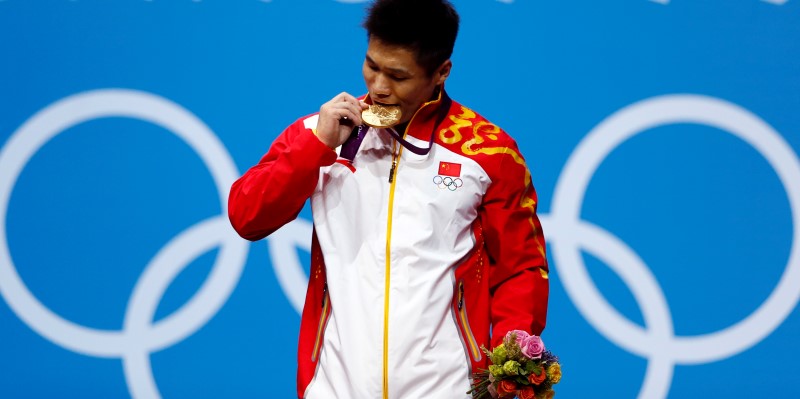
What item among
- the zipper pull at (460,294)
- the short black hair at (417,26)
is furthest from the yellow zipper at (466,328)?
the short black hair at (417,26)

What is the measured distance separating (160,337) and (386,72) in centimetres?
185

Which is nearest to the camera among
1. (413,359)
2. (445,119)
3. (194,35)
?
(413,359)

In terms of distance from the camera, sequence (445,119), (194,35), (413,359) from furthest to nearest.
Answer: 1. (194,35)
2. (445,119)
3. (413,359)

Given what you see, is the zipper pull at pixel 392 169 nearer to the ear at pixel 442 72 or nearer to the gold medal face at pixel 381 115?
the gold medal face at pixel 381 115

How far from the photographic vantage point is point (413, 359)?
7.49ft

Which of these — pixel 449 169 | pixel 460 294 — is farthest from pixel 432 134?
pixel 460 294

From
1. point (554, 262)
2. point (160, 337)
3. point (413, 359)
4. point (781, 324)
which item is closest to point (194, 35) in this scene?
point (160, 337)

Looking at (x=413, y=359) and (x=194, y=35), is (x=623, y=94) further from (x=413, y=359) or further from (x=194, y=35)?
(x=413, y=359)

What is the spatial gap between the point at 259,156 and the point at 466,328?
167 cm

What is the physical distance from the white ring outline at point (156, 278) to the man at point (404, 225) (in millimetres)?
1449

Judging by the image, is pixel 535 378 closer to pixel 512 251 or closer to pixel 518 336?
pixel 518 336

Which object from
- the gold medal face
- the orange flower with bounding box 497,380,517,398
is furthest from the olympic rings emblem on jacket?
the orange flower with bounding box 497,380,517,398

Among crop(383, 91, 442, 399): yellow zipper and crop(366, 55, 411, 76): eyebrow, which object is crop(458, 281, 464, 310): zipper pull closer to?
crop(383, 91, 442, 399): yellow zipper

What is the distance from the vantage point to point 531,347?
2221mm
